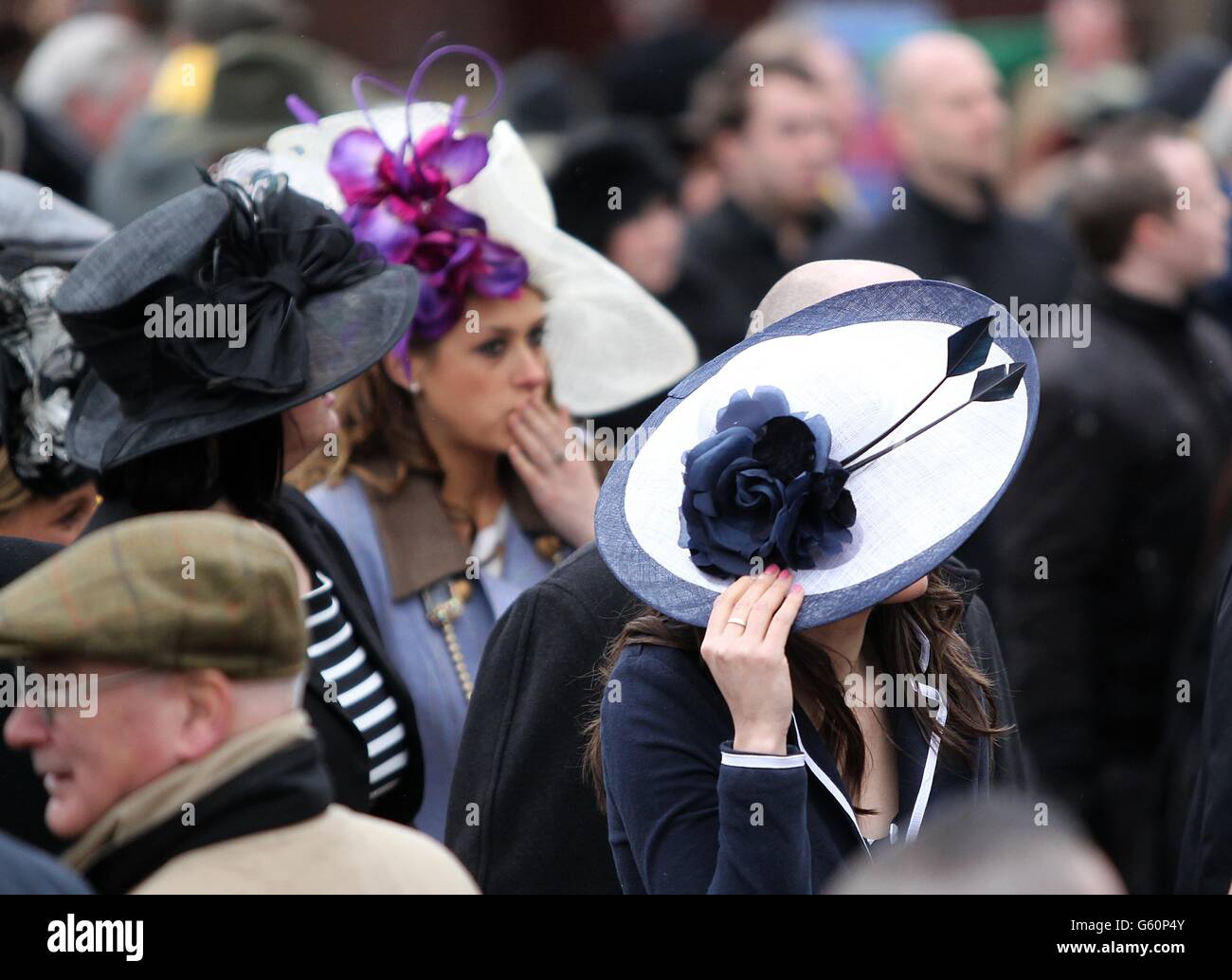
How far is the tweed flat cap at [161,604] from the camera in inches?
76.0

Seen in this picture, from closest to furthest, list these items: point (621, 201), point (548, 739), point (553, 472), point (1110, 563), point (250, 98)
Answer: point (548, 739)
point (553, 472)
point (1110, 563)
point (621, 201)
point (250, 98)

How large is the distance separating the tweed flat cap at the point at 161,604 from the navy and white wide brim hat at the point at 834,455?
1.80 ft

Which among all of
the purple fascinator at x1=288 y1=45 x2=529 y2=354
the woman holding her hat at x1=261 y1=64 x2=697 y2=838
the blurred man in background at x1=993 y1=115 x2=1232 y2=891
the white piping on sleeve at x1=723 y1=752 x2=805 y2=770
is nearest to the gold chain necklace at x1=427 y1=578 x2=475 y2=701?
the woman holding her hat at x1=261 y1=64 x2=697 y2=838

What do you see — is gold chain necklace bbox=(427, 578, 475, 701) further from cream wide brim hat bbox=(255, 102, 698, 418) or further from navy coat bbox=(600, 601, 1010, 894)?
navy coat bbox=(600, 601, 1010, 894)

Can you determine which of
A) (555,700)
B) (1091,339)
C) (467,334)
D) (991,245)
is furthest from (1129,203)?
(555,700)

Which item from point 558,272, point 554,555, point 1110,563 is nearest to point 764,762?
point 554,555

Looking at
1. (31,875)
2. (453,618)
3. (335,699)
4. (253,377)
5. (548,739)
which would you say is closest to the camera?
(31,875)

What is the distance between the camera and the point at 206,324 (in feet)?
9.29

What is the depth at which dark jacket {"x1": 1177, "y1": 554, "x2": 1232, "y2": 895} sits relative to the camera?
269 cm

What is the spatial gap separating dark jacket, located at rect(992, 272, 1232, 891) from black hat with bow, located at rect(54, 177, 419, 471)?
258cm

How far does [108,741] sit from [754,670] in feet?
2.51

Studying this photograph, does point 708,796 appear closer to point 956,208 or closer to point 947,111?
point 956,208

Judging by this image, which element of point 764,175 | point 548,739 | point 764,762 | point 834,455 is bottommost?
point 548,739
